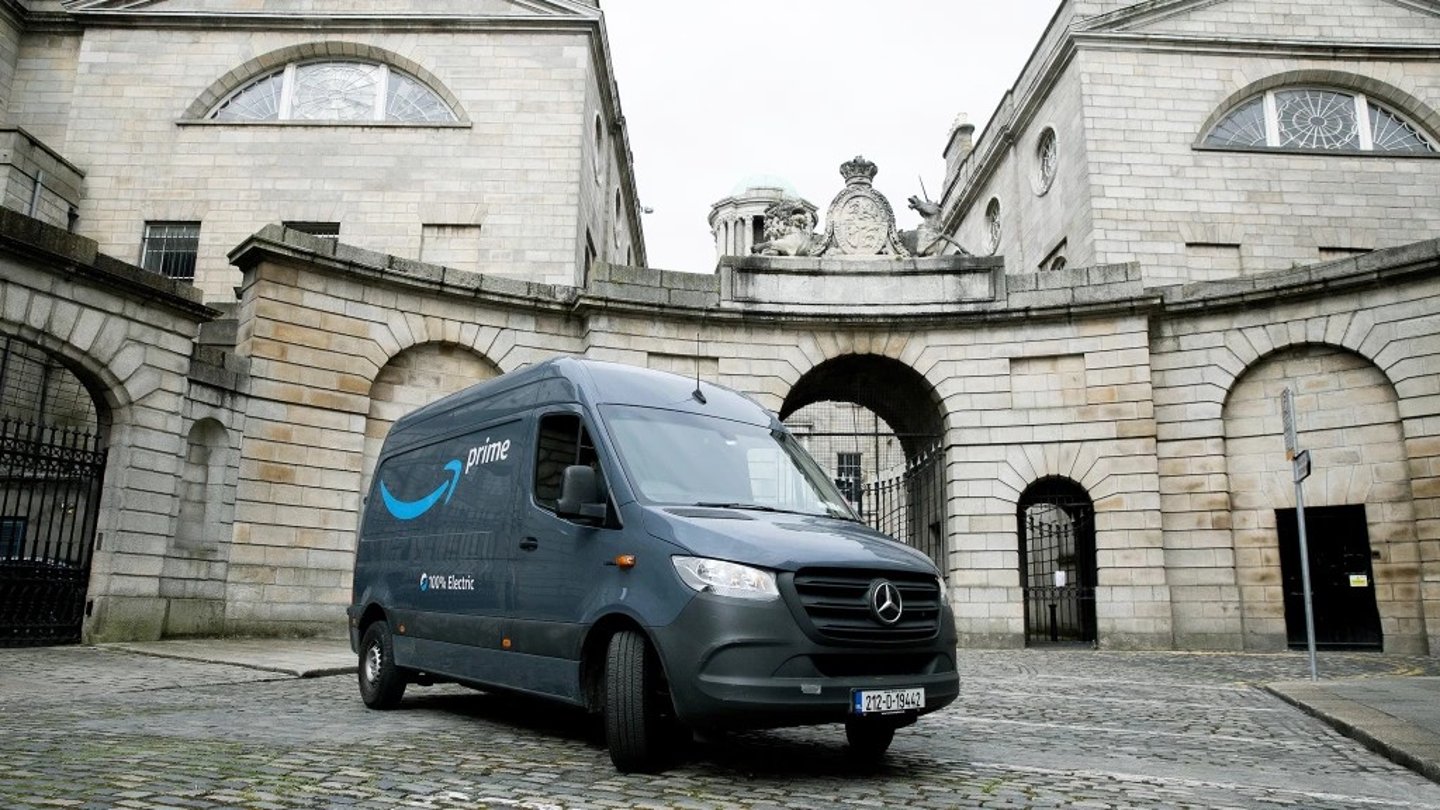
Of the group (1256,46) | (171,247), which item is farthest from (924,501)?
(171,247)

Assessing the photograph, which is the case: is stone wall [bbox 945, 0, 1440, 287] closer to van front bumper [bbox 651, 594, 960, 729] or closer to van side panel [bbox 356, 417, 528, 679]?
van side panel [bbox 356, 417, 528, 679]

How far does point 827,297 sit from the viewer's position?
18.3 m

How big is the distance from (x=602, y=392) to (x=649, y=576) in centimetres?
161

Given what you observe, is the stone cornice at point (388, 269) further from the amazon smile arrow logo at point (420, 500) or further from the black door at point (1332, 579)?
the black door at point (1332, 579)

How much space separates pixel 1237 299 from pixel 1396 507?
4153 millimetres

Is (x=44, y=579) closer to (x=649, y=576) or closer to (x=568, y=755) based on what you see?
(x=568, y=755)

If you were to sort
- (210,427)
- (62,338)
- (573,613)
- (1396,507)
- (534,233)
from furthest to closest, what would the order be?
(534,233) < (1396,507) < (210,427) < (62,338) < (573,613)

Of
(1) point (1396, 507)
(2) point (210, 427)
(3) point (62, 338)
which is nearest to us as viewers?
(3) point (62, 338)

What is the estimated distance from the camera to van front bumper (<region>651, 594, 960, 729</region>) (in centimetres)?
505

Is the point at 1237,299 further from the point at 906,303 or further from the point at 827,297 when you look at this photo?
the point at 827,297

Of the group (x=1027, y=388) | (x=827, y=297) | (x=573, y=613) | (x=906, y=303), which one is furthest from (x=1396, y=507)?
(x=573, y=613)

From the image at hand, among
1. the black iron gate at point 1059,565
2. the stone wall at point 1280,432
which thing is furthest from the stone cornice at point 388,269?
the stone wall at point 1280,432

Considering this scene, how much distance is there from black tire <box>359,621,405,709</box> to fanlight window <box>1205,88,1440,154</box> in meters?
23.1

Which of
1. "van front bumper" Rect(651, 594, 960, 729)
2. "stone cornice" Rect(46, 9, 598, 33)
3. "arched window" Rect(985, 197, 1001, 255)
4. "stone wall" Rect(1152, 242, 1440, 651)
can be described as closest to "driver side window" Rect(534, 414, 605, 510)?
"van front bumper" Rect(651, 594, 960, 729)
